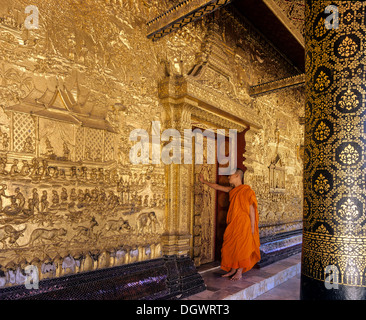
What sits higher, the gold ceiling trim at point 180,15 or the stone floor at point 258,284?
the gold ceiling trim at point 180,15

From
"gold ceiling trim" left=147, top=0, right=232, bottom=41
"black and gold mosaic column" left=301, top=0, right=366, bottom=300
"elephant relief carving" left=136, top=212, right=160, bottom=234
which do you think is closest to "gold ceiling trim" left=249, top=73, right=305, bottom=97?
"gold ceiling trim" left=147, top=0, right=232, bottom=41

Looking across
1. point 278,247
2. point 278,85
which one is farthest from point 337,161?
point 278,247

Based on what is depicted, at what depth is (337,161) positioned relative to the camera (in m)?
1.76

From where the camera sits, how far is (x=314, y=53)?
1.90 m

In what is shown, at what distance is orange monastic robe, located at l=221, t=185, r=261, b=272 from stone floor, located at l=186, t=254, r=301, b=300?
264 mm

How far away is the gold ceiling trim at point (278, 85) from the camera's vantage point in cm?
567

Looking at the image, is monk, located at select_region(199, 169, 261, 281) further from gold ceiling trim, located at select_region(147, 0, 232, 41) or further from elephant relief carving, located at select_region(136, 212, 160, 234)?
gold ceiling trim, located at select_region(147, 0, 232, 41)

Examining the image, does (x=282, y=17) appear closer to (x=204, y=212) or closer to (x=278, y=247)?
(x=204, y=212)

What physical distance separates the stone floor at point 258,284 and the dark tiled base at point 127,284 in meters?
0.26

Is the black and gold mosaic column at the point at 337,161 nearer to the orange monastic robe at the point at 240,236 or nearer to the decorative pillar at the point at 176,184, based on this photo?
the decorative pillar at the point at 176,184

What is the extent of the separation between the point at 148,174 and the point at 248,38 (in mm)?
4250

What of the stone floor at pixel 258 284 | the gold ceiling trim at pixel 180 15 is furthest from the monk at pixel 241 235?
the gold ceiling trim at pixel 180 15

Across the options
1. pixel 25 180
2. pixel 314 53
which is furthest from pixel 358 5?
pixel 25 180
